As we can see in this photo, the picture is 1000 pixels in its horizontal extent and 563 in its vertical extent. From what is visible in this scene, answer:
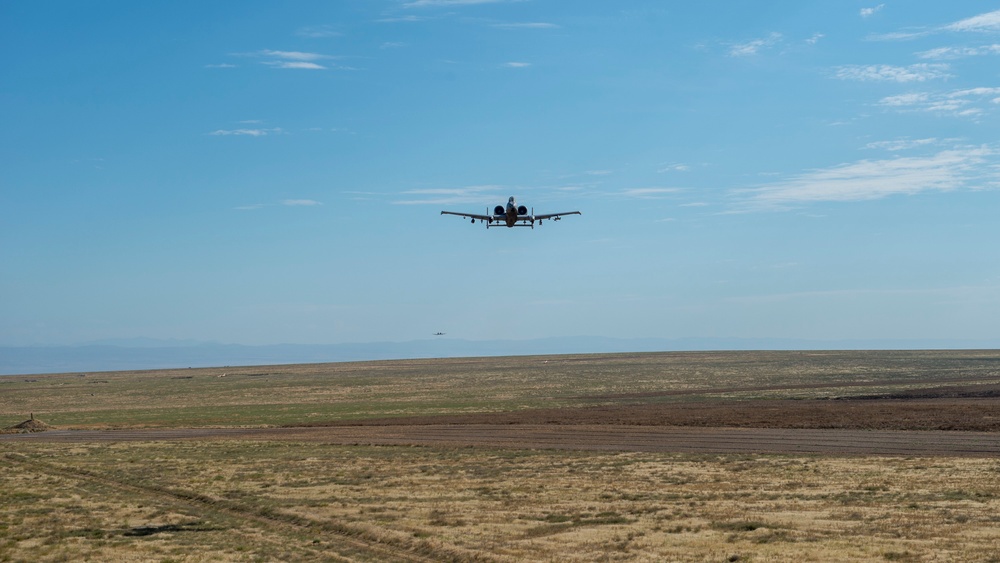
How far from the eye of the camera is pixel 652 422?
221 feet

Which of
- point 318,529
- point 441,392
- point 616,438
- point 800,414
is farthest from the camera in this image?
point 441,392

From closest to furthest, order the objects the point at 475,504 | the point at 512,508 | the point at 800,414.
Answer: the point at 512,508 → the point at 475,504 → the point at 800,414

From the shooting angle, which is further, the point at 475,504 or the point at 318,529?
the point at 475,504

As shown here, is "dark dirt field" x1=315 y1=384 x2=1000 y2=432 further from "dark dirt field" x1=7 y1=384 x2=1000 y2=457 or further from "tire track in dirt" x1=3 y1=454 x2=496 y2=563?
"tire track in dirt" x1=3 y1=454 x2=496 y2=563

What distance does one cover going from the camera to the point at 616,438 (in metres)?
57.6

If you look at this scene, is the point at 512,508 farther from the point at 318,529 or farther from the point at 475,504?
the point at 318,529

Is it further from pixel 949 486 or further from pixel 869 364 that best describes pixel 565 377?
pixel 949 486

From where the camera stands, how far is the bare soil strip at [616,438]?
1950 inches

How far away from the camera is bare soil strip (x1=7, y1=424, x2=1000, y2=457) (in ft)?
163

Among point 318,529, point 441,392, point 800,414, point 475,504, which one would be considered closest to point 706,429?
point 800,414

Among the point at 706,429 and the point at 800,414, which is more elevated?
the point at 800,414

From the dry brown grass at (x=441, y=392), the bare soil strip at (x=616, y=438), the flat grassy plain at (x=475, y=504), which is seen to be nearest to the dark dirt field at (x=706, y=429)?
the bare soil strip at (x=616, y=438)

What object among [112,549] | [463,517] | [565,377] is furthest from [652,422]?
[565,377]

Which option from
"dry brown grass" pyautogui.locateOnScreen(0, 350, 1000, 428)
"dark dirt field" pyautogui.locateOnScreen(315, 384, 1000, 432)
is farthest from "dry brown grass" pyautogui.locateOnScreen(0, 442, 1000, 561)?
"dry brown grass" pyautogui.locateOnScreen(0, 350, 1000, 428)
